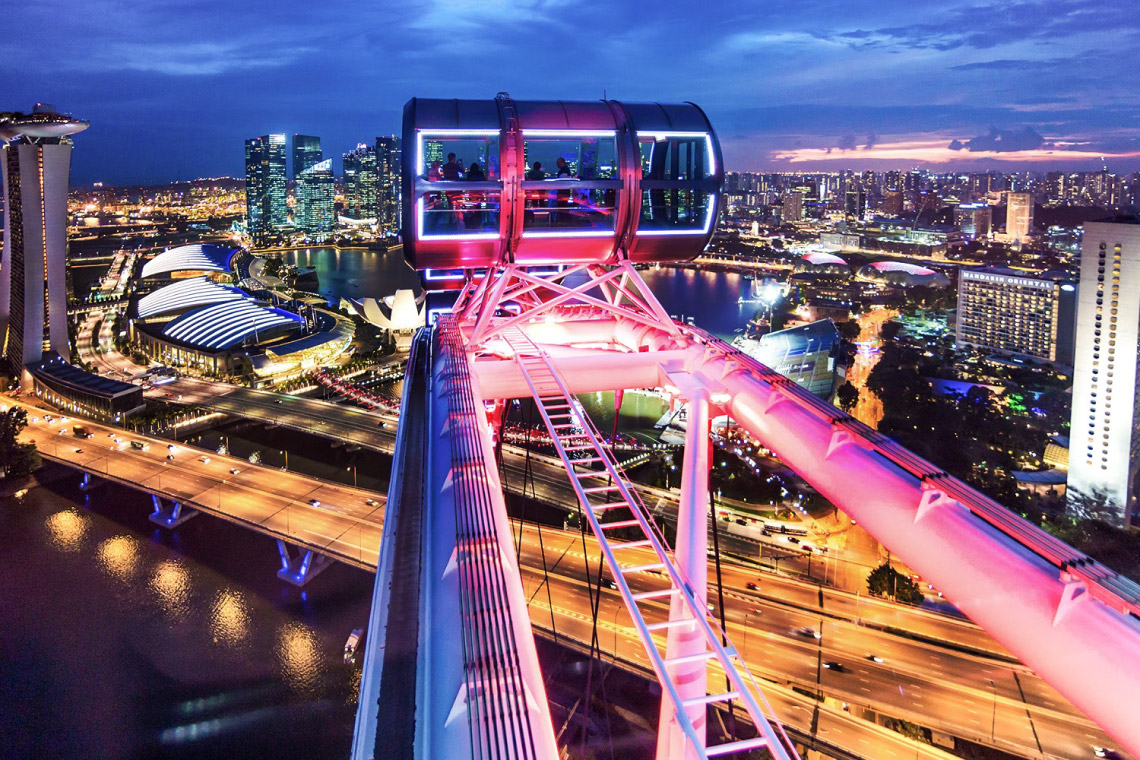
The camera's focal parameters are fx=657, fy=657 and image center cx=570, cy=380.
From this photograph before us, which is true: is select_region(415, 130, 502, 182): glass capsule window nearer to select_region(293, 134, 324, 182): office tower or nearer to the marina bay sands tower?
the marina bay sands tower

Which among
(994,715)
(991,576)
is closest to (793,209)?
(994,715)

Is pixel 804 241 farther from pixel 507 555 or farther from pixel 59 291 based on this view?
pixel 507 555

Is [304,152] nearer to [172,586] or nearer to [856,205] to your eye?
[856,205]

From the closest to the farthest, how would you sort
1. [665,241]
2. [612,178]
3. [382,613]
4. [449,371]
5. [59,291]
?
[382,613]
[449,371]
[612,178]
[665,241]
[59,291]

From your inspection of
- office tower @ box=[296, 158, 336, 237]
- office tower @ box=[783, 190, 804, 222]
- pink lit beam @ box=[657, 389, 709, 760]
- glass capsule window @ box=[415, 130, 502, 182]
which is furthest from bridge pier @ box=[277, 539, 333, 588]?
office tower @ box=[783, 190, 804, 222]

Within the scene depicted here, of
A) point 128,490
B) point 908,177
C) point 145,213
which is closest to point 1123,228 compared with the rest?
point 128,490

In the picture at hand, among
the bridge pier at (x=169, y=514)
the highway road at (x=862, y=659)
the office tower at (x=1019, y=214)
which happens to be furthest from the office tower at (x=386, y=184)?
the highway road at (x=862, y=659)
